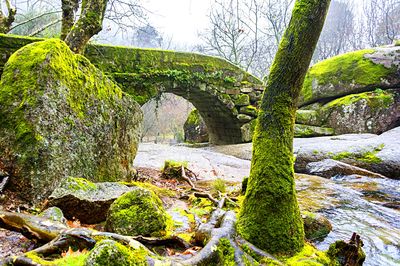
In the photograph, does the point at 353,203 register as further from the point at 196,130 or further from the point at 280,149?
the point at 196,130

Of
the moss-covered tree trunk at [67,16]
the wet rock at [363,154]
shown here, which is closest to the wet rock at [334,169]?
the wet rock at [363,154]

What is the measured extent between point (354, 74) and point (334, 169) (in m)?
8.72

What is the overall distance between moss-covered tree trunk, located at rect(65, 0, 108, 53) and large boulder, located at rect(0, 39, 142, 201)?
111 inches

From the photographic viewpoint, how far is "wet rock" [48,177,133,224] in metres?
3.00

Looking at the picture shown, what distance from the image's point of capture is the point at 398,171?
8008mm

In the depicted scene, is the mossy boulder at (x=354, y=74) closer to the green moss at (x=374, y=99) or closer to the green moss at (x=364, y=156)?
the green moss at (x=374, y=99)

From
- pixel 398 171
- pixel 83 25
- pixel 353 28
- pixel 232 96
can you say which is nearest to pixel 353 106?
pixel 232 96

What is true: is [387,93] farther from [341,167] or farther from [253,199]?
[253,199]

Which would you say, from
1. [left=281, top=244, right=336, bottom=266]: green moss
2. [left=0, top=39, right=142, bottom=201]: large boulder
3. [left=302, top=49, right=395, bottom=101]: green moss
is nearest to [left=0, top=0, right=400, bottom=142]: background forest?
[left=302, top=49, right=395, bottom=101]: green moss

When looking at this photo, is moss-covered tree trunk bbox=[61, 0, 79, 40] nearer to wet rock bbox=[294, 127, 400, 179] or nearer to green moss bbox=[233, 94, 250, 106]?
wet rock bbox=[294, 127, 400, 179]

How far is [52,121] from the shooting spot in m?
3.56

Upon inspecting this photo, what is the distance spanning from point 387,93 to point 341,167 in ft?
25.9

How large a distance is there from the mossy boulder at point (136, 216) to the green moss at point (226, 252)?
28.1 inches

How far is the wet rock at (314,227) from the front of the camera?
3709 millimetres
